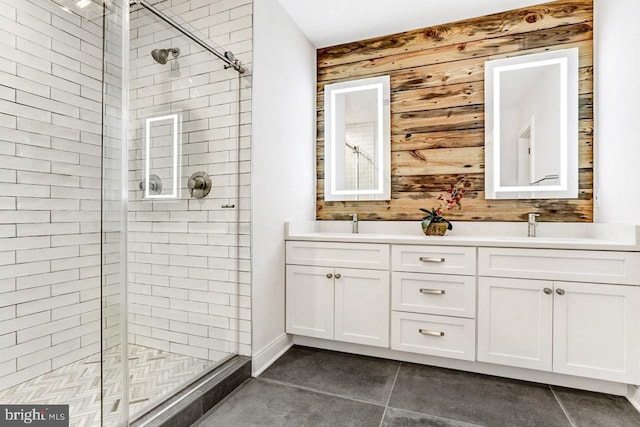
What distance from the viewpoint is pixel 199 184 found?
6.88 feet

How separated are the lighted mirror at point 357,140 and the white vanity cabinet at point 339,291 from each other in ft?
2.23

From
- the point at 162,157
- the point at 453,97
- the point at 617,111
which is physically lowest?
the point at 162,157

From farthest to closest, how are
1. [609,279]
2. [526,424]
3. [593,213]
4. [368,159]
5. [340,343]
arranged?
[368,159] < [340,343] < [593,213] < [609,279] < [526,424]

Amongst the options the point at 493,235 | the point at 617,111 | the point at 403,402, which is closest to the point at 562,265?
the point at 493,235

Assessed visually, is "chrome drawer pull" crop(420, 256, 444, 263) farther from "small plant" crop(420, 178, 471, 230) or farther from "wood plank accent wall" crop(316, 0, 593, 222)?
"wood plank accent wall" crop(316, 0, 593, 222)

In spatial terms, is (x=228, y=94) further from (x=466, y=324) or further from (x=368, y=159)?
(x=466, y=324)

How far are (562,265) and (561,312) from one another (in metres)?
0.27

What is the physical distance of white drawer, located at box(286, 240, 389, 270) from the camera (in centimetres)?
227

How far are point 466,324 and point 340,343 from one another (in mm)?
893

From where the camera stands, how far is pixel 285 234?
8.24 ft

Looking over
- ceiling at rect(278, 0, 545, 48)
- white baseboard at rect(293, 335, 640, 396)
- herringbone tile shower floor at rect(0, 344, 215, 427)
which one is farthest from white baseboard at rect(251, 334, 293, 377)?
ceiling at rect(278, 0, 545, 48)

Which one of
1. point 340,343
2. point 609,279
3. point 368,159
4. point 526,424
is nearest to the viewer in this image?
point 526,424

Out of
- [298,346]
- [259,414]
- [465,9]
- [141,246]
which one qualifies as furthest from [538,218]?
[141,246]

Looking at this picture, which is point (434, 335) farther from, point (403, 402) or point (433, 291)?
point (403, 402)
